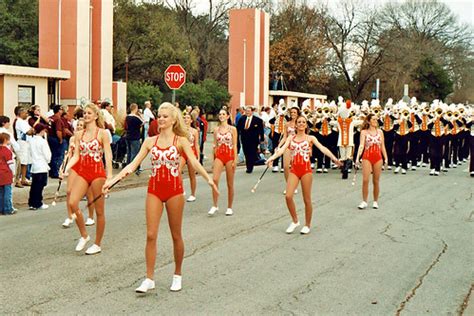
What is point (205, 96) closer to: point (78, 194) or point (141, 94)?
point (141, 94)

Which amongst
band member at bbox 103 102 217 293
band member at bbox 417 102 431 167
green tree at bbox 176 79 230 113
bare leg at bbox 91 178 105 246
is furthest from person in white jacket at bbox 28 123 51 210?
green tree at bbox 176 79 230 113

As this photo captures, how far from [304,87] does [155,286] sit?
171 ft

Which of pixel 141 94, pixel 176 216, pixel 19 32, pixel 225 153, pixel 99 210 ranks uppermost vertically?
pixel 19 32

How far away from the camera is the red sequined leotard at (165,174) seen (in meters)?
6.96

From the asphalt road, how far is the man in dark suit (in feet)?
23.5

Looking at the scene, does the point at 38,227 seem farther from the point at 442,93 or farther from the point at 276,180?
the point at 442,93

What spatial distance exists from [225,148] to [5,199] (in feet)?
13.1

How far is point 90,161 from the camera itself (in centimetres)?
899

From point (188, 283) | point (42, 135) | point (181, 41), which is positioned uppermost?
point (181, 41)

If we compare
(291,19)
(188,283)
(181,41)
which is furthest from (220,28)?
(188,283)

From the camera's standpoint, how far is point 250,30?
41.2m

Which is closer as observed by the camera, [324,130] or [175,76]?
[175,76]

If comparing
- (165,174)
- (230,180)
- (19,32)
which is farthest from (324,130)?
(19,32)

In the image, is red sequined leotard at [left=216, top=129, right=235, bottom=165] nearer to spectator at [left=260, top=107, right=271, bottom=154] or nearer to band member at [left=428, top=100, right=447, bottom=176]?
band member at [left=428, top=100, right=447, bottom=176]
